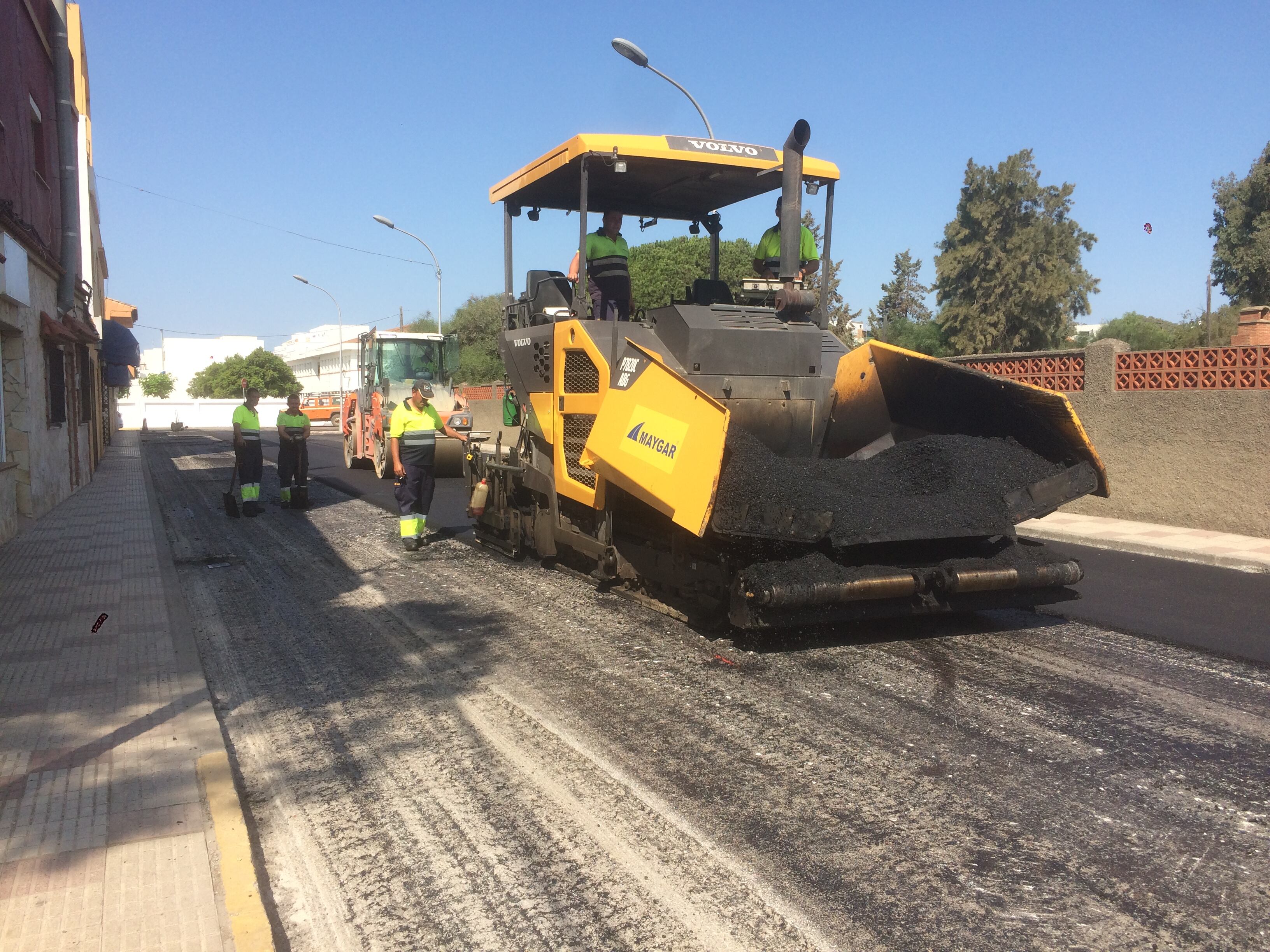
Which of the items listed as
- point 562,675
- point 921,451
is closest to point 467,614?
Answer: point 562,675

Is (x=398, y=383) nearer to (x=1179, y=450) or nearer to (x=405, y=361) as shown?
(x=405, y=361)

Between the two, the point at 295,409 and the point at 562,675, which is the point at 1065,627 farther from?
the point at 295,409

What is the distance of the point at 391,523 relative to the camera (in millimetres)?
10625

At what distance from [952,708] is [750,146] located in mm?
4174

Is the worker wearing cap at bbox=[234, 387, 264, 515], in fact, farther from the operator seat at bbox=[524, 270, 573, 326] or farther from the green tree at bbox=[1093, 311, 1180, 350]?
the green tree at bbox=[1093, 311, 1180, 350]

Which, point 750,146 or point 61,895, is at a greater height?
point 750,146

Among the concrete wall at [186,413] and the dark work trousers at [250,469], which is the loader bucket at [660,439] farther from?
the concrete wall at [186,413]

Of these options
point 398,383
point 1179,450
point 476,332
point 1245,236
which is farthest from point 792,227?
point 476,332

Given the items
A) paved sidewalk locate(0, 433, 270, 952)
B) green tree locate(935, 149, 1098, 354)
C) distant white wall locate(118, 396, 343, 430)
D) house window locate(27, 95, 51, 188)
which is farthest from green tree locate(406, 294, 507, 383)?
paved sidewalk locate(0, 433, 270, 952)

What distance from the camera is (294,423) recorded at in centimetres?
1204

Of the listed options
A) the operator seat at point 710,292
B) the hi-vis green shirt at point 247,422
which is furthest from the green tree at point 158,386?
the operator seat at point 710,292

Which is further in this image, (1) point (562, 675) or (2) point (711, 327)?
(2) point (711, 327)

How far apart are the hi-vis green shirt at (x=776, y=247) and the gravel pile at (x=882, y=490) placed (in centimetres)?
162

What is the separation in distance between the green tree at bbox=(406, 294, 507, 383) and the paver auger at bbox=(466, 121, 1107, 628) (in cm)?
3801
